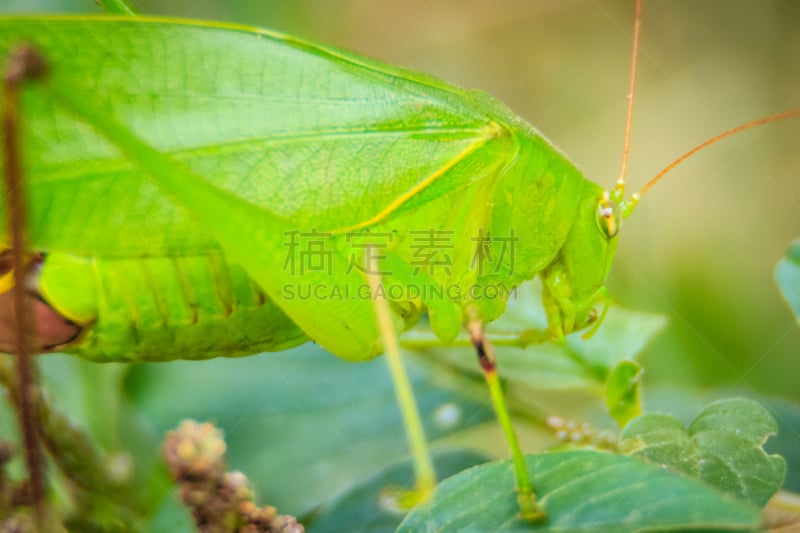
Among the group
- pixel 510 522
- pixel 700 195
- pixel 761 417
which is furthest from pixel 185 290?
pixel 700 195

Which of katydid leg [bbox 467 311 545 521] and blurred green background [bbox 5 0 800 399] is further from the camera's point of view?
blurred green background [bbox 5 0 800 399]

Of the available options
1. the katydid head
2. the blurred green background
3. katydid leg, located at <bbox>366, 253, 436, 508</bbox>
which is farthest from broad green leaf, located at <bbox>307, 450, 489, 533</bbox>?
the blurred green background

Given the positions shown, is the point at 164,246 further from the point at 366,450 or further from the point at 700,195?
the point at 700,195

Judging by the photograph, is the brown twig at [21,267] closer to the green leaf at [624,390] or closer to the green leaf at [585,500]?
the green leaf at [585,500]

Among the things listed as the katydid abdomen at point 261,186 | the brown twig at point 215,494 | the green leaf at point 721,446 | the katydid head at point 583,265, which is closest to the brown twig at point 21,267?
the katydid abdomen at point 261,186

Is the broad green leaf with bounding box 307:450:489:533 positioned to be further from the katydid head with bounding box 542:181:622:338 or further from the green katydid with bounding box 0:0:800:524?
the katydid head with bounding box 542:181:622:338

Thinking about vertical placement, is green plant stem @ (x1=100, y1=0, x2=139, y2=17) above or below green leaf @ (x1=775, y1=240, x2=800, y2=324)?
above
